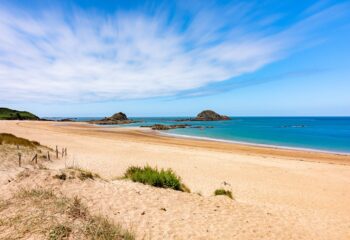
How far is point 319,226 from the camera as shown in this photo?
8344mm

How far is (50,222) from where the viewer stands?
5.69m

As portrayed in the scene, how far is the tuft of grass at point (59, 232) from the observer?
512 cm

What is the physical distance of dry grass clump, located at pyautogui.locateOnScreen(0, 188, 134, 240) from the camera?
5238 mm

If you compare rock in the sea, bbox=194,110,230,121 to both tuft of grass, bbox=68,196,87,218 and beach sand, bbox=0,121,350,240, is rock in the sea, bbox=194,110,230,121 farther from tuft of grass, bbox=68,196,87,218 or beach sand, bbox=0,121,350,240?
tuft of grass, bbox=68,196,87,218

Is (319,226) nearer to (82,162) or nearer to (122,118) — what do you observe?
(82,162)

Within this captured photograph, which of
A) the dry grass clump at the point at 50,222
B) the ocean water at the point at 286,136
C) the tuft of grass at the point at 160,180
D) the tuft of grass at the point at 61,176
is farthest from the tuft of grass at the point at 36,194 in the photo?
the ocean water at the point at 286,136

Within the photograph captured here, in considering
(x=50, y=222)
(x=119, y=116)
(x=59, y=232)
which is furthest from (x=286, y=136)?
(x=119, y=116)

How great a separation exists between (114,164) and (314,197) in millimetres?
12166

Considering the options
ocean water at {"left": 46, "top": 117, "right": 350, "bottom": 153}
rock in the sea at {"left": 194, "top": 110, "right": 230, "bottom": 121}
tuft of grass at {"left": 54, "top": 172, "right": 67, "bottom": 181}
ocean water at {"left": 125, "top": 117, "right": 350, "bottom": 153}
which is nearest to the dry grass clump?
tuft of grass at {"left": 54, "top": 172, "right": 67, "bottom": 181}

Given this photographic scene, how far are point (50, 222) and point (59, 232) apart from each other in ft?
1.95

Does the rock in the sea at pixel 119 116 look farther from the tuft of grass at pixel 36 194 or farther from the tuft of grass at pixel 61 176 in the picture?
the tuft of grass at pixel 36 194

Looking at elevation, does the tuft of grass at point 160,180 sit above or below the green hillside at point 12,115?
below

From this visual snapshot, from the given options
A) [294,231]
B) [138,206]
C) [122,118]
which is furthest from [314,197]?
[122,118]

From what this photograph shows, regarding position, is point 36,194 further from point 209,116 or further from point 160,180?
point 209,116
